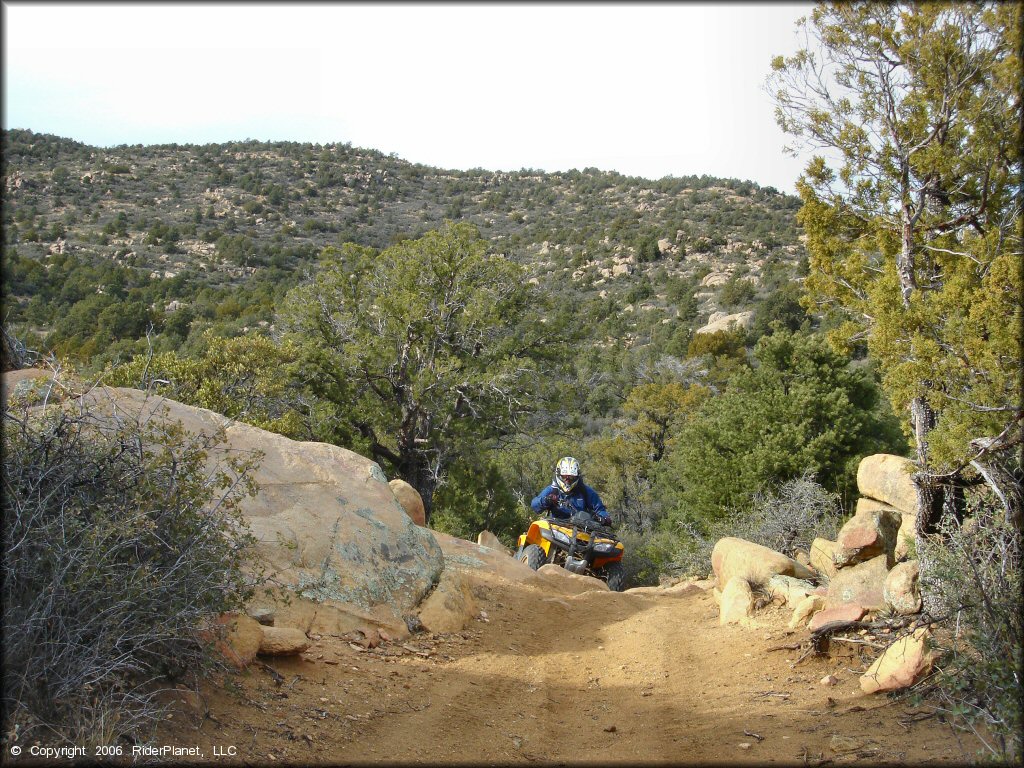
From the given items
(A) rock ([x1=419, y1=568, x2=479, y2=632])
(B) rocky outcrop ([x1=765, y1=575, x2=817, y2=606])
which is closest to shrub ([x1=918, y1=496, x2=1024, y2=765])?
(B) rocky outcrop ([x1=765, y1=575, x2=817, y2=606])

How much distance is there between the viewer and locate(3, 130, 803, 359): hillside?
3142 centimetres

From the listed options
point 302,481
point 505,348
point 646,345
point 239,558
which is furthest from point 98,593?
point 646,345

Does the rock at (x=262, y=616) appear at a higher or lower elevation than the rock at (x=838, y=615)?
lower

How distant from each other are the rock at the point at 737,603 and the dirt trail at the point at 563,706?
0.56ft

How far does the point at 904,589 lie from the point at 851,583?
65 cm

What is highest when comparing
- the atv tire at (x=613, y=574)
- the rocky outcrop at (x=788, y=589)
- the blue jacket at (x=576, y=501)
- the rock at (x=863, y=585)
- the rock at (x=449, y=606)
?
the rock at (x=863, y=585)

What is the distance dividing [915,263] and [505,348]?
11734 millimetres

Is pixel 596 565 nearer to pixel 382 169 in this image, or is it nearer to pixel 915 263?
pixel 915 263

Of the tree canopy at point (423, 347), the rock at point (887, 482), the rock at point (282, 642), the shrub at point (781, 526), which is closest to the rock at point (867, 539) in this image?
the rock at point (887, 482)

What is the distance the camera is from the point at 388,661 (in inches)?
225

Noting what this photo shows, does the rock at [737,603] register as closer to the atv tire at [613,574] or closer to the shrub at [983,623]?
the shrub at [983,623]

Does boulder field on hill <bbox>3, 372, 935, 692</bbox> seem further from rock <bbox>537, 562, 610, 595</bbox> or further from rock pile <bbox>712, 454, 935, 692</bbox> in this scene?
rock <bbox>537, 562, 610, 595</bbox>

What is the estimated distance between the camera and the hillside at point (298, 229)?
31.4 metres

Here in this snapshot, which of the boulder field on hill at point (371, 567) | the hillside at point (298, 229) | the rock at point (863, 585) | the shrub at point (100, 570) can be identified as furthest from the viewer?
the hillside at point (298, 229)
